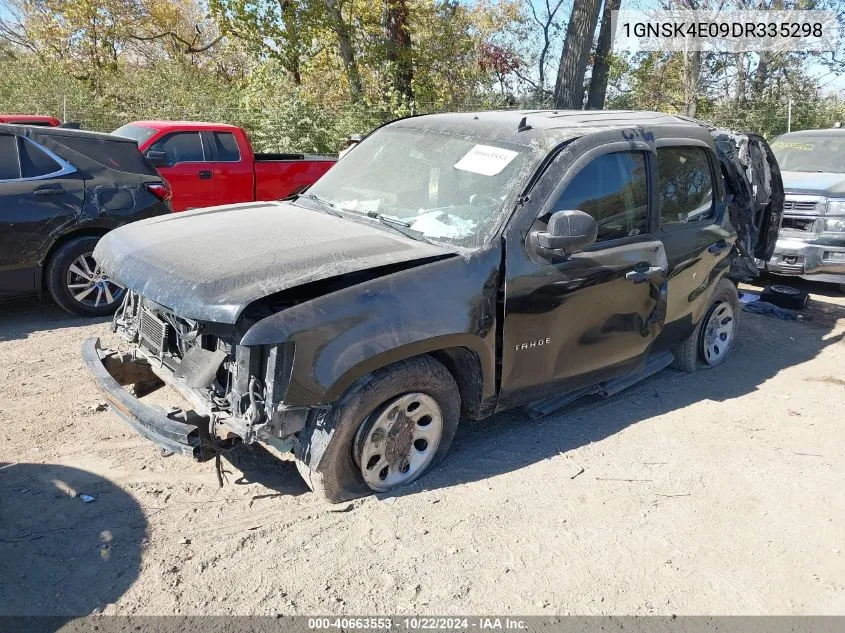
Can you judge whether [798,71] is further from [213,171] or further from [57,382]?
[57,382]

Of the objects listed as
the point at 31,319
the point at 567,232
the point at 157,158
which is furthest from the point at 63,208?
the point at 567,232

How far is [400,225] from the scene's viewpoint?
412 centimetres

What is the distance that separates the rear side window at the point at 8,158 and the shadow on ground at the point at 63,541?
3.43 meters

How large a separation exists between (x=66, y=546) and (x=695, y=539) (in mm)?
2986

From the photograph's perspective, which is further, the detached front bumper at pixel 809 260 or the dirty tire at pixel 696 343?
the detached front bumper at pixel 809 260

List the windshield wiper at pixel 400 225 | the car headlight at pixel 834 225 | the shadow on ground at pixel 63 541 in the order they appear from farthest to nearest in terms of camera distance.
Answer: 1. the car headlight at pixel 834 225
2. the windshield wiper at pixel 400 225
3. the shadow on ground at pixel 63 541

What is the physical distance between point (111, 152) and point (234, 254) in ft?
13.8

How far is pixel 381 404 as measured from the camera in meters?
3.52

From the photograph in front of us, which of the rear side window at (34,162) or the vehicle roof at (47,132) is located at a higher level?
the vehicle roof at (47,132)

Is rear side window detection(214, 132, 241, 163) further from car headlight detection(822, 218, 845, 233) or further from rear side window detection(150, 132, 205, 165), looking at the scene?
car headlight detection(822, 218, 845, 233)

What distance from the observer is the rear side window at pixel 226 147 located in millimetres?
10609

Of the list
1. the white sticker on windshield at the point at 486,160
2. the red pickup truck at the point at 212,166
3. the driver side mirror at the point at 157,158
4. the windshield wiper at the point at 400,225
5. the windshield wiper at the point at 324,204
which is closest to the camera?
the windshield wiper at the point at 400,225

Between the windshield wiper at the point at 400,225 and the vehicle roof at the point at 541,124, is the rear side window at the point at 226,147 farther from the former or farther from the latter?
the windshield wiper at the point at 400,225

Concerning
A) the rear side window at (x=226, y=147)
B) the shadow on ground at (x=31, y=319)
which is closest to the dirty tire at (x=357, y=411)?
the shadow on ground at (x=31, y=319)
